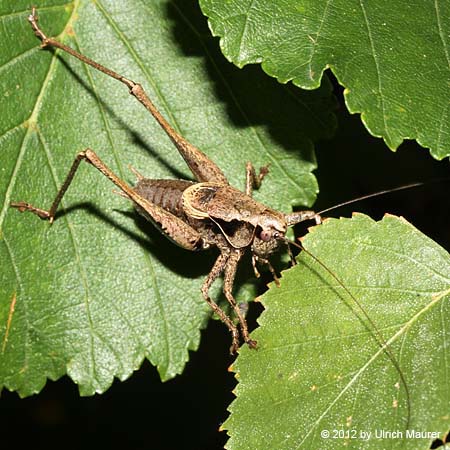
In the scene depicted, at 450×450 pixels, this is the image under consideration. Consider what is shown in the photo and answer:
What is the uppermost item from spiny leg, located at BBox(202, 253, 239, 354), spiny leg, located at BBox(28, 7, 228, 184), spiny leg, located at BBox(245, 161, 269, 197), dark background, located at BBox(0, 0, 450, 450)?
spiny leg, located at BBox(28, 7, 228, 184)

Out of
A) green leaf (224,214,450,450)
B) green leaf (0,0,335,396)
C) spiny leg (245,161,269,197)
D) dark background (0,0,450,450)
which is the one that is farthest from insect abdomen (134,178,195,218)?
dark background (0,0,450,450)

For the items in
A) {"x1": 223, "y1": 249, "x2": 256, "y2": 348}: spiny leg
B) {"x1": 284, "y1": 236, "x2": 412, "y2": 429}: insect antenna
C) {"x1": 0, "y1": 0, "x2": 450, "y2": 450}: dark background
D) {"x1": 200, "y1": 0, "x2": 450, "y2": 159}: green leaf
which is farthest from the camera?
{"x1": 0, "y1": 0, "x2": 450, "y2": 450}: dark background

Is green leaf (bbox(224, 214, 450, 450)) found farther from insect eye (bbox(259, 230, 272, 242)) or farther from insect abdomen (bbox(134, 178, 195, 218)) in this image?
insect abdomen (bbox(134, 178, 195, 218))

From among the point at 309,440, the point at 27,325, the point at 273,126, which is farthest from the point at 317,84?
the point at 27,325

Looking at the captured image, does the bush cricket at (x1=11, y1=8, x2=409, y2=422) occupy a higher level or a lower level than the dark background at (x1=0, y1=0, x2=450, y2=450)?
higher

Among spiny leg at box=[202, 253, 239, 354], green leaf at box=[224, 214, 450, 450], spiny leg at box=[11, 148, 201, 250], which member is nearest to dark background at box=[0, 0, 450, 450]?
spiny leg at box=[202, 253, 239, 354]

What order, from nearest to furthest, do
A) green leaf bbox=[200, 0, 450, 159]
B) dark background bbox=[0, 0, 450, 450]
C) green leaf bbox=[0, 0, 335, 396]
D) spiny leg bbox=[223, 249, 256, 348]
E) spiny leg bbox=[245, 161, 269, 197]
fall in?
green leaf bbox=[200, 0, 450, 159]
green leaf bbox=[0, 0, 335, 396]
spiny leg bbox=[223, 249, 256, 348]
spiny leg bbox=[245, 161, 269, 197]
dark background bbox=[0, 0, 450, 450]

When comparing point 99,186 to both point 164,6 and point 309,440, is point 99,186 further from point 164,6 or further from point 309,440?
point 309,440

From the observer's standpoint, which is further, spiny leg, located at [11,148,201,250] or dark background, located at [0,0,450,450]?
dark background, located at [0,0,450,450]

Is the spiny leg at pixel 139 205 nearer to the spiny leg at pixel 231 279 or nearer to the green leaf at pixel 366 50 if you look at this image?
the spiny leg at pixel 231 279
